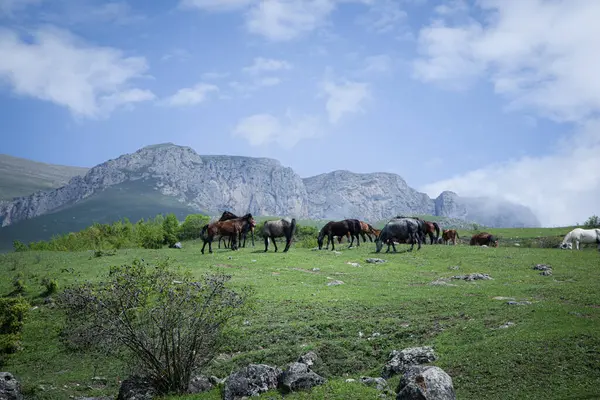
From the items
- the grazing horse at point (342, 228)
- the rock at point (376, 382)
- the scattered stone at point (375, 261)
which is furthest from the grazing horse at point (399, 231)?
the rock at point (376, 382)

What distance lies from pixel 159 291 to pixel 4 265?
31606mm

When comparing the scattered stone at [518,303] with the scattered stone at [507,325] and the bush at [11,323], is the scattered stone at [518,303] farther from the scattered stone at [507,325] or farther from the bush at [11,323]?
the bush at [11,323]

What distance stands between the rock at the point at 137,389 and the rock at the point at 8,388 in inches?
135

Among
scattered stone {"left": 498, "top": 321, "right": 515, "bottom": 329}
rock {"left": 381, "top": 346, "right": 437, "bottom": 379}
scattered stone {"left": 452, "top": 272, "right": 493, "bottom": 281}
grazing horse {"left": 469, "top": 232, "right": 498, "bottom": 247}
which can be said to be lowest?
rock {"left": 381, "top": 346, "right": 437, "bottom": 379}

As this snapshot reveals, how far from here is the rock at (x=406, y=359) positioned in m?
14.7

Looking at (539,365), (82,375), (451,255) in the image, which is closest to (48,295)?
(82,375)

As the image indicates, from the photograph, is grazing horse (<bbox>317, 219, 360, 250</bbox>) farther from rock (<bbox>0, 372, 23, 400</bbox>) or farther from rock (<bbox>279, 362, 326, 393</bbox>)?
rock (<bbox>0, 372, 23, 400</bbox>)

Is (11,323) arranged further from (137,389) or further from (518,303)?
(518,303)

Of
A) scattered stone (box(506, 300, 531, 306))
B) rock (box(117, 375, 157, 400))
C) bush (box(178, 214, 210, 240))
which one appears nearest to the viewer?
rock (box(117, 375, 157, 400))

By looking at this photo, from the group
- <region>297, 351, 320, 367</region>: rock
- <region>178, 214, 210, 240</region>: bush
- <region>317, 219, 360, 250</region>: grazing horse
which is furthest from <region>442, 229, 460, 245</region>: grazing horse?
<region>297, 351, 320, 367</region>: rock

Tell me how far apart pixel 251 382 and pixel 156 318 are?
12.4ft

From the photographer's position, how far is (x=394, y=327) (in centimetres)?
1869

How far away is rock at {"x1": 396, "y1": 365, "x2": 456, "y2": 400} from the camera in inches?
446

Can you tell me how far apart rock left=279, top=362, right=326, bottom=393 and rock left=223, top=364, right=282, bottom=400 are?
1.54ft
